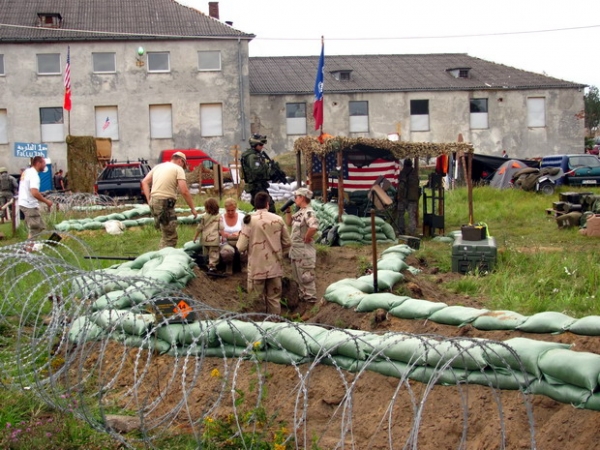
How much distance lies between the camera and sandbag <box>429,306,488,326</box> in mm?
7016

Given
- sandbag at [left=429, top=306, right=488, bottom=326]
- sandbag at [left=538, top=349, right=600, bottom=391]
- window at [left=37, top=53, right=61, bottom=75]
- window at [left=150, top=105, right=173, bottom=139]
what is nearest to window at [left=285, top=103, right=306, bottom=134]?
window at [left=150, top=105, right=173, bottom=139]

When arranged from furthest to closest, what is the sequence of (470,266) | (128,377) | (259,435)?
(470,266)
(128,377)
(259,435)

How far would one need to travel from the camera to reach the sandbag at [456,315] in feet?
23.0

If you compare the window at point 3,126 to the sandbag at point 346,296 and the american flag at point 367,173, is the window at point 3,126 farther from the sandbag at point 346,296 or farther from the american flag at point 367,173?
the sandbag at point 346,296

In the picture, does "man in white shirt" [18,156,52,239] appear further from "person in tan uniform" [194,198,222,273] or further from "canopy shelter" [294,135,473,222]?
"canopy shelter" [294,135,473,222]

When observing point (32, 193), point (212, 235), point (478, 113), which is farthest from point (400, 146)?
point (478, 113)

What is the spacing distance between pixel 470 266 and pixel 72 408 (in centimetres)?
688

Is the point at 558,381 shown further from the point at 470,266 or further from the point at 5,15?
the point at 5,15

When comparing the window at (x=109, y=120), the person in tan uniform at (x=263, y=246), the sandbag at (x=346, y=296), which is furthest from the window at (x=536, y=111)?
the sandbag at (x=346, y=296)

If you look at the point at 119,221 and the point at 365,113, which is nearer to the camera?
the point at 119,221

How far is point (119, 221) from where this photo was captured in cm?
1709

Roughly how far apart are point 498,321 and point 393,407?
52.0 inches

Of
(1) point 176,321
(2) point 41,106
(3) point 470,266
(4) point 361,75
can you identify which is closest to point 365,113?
(4) point 361,75

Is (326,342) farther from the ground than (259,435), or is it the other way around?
(326,342)
